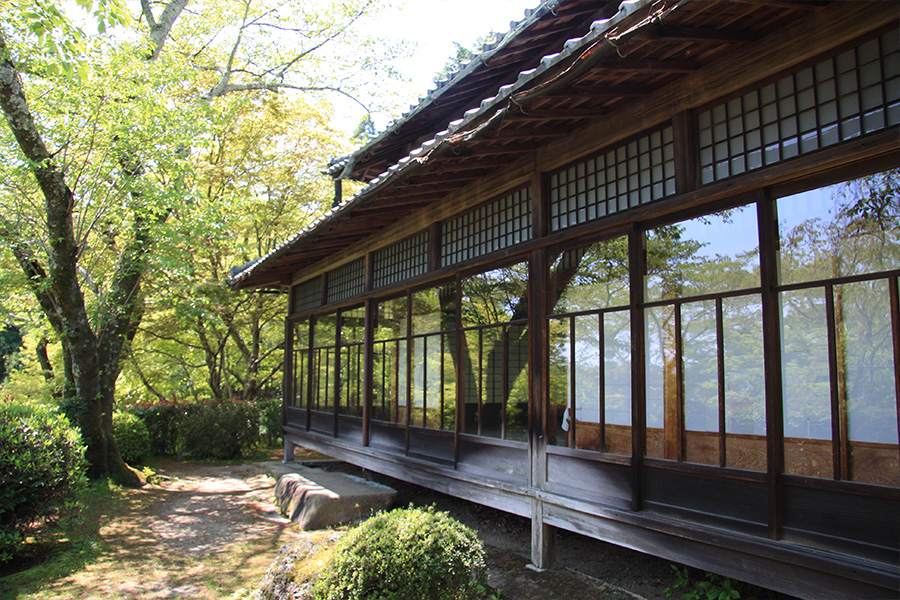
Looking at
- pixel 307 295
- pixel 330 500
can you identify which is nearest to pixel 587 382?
pixel 330 500

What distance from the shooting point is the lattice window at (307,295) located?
13117mm

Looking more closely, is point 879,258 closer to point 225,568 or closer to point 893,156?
point 893,156

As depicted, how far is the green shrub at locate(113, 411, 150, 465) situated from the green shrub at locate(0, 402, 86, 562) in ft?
19.5

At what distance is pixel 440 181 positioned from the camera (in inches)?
297

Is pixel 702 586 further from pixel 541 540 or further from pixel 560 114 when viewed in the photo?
pixel 560 114

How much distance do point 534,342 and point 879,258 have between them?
10.6 ft

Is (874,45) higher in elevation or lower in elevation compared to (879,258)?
higher

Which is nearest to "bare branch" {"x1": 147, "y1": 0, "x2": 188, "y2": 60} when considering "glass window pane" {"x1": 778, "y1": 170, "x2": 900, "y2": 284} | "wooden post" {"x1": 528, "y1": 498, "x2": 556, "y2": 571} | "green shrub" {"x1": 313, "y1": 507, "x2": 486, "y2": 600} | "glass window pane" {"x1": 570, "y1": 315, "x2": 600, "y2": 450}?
A: "glass window pane" {"x1": 570, "y1": 315, "x2": 600, "y2": 450}

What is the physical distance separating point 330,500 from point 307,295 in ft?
19.8

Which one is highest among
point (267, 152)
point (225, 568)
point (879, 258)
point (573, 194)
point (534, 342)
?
point (267, 152)

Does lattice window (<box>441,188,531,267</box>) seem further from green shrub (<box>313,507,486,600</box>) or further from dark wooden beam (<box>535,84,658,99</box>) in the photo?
green shrub (<box>313,507,486,600</box>)

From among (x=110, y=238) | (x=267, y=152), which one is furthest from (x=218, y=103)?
(x=110, y=238)

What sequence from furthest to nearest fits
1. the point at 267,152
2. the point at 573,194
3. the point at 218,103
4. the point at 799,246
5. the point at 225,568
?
the point at 267,152, the point at 218,103, the point at 225,568, the point at 573,194, the point at 799,246

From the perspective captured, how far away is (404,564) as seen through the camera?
4.55 metres
